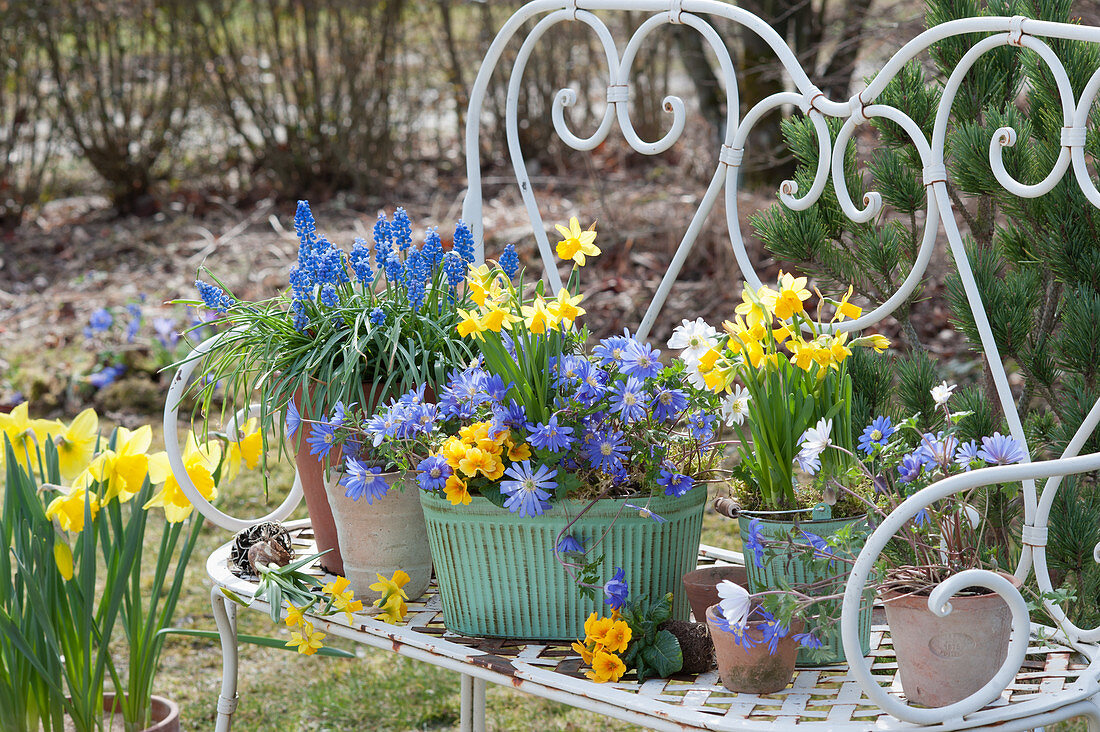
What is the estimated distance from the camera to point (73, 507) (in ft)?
5.74

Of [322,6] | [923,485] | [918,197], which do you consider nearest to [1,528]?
[923,485]

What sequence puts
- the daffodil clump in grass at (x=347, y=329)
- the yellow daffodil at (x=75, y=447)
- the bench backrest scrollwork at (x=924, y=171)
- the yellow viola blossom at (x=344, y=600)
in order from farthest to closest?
the yellow daffodil at (x=75, y=447) → the daffodil clump in grass at (x=347, y=329) → the yellow viola blossom at (x=344, y=600) → the bench backrest scrollwork at (x=924, y=171)

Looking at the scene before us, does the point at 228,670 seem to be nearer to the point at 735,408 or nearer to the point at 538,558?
the point at 538,558

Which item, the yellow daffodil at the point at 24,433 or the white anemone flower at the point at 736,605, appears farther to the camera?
the yellow daffodil at the point at 24,433

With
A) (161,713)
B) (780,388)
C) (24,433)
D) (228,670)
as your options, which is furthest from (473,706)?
(780,388)

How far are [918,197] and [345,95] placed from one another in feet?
15.6

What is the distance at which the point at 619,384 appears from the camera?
135cm

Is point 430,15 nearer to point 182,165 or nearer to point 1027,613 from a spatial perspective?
point 182,165

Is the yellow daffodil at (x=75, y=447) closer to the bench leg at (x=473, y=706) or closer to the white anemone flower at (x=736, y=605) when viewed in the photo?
the bench leg at (x=473, y=706)

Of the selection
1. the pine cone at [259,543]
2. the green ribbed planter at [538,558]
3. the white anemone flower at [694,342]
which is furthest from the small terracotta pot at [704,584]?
the pine cone at [259,543]

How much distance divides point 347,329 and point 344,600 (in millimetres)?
382

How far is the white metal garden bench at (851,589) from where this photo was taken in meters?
1.12

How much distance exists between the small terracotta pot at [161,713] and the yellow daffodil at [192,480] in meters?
0.37

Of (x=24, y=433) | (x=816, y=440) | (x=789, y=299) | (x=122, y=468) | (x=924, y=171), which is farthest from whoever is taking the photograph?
(x=24, y=433)
